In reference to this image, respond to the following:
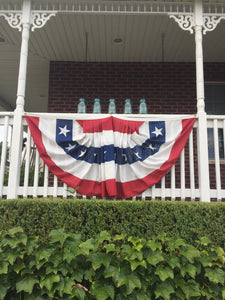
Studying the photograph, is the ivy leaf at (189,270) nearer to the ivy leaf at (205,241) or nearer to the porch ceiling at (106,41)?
the ivy leaf at (205,241)

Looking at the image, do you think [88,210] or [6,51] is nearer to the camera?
[88,210]

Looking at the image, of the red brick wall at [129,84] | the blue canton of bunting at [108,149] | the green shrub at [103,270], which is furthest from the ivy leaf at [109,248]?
the red brick wall at [129,84]

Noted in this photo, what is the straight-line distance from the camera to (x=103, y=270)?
9.77ft

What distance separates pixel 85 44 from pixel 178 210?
3.99m

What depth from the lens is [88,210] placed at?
3441 millimetres

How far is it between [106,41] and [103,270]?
443 centimetres

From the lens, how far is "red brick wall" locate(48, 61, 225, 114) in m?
6.57

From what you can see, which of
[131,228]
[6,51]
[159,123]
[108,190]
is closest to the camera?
[131,228]

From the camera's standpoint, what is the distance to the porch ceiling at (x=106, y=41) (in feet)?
17.3

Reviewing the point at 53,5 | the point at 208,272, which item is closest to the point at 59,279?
the point at 208,272

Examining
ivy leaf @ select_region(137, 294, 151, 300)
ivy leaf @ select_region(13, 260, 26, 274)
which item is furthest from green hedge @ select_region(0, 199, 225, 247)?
ivy leaf @ select_region(137, 294, 151, 300)

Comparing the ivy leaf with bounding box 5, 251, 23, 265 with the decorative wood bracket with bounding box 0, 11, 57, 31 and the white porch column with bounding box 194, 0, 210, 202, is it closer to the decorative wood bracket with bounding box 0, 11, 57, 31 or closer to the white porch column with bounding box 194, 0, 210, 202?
the white porch column with bounding box 194, 0, 210, 202

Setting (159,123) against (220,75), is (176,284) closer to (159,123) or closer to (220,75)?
(159,123)

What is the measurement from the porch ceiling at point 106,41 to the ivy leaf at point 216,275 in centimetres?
403
